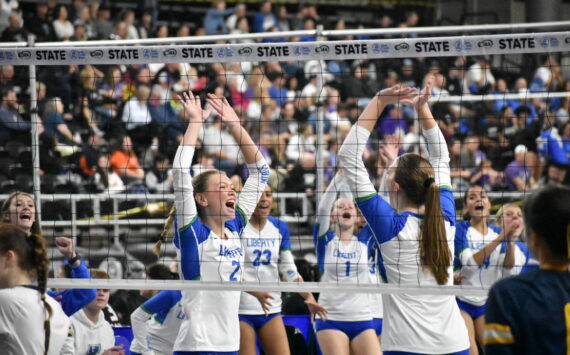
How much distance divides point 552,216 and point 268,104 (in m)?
10.9

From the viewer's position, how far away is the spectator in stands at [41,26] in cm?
1425

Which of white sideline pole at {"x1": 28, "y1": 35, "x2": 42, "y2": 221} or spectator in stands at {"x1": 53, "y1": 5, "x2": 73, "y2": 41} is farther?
spectator in stands at {"x1": 53, "y1": 5, "x2": 73, "y2": 41}

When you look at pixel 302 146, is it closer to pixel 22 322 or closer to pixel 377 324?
pixel 377 324

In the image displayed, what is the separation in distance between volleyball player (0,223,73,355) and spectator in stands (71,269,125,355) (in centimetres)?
262

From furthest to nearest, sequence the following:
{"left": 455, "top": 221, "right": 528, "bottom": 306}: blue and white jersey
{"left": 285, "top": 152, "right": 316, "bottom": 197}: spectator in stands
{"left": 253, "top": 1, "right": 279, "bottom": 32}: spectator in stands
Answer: {"left": 253, "top": 1, "right": 279, "bottom": 32}: spectator in stands → {"left": 285, "top": 152, "right": 316, "bottom": 197}: spectator in stands → {"left": 455, "top": 221, "right": 528, "bottom": 306}: blue and white jersey

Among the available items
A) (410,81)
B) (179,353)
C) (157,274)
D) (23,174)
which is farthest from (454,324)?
(410,81)

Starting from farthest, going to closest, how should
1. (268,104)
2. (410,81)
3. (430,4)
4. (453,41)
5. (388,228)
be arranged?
1. (430,4)
2. (410,81)
3. (268,104)
4. (453,41)
5. (388,228)

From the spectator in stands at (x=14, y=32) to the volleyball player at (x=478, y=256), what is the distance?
8.59 metres

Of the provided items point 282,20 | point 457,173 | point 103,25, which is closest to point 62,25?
point 103,25

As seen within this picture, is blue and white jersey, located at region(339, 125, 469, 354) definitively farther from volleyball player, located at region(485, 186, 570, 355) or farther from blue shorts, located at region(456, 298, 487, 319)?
blue shorts, located at region(456, 298, 487, 319)

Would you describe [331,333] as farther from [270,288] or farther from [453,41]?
[453,41]

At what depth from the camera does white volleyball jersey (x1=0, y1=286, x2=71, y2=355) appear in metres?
3.41

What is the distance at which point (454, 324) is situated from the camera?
4.71m

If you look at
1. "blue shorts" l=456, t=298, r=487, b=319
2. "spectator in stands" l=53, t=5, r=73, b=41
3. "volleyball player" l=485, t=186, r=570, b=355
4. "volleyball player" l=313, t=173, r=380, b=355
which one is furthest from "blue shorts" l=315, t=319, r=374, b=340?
"spectator in stands" l=53, t=5, r=73, b=41
